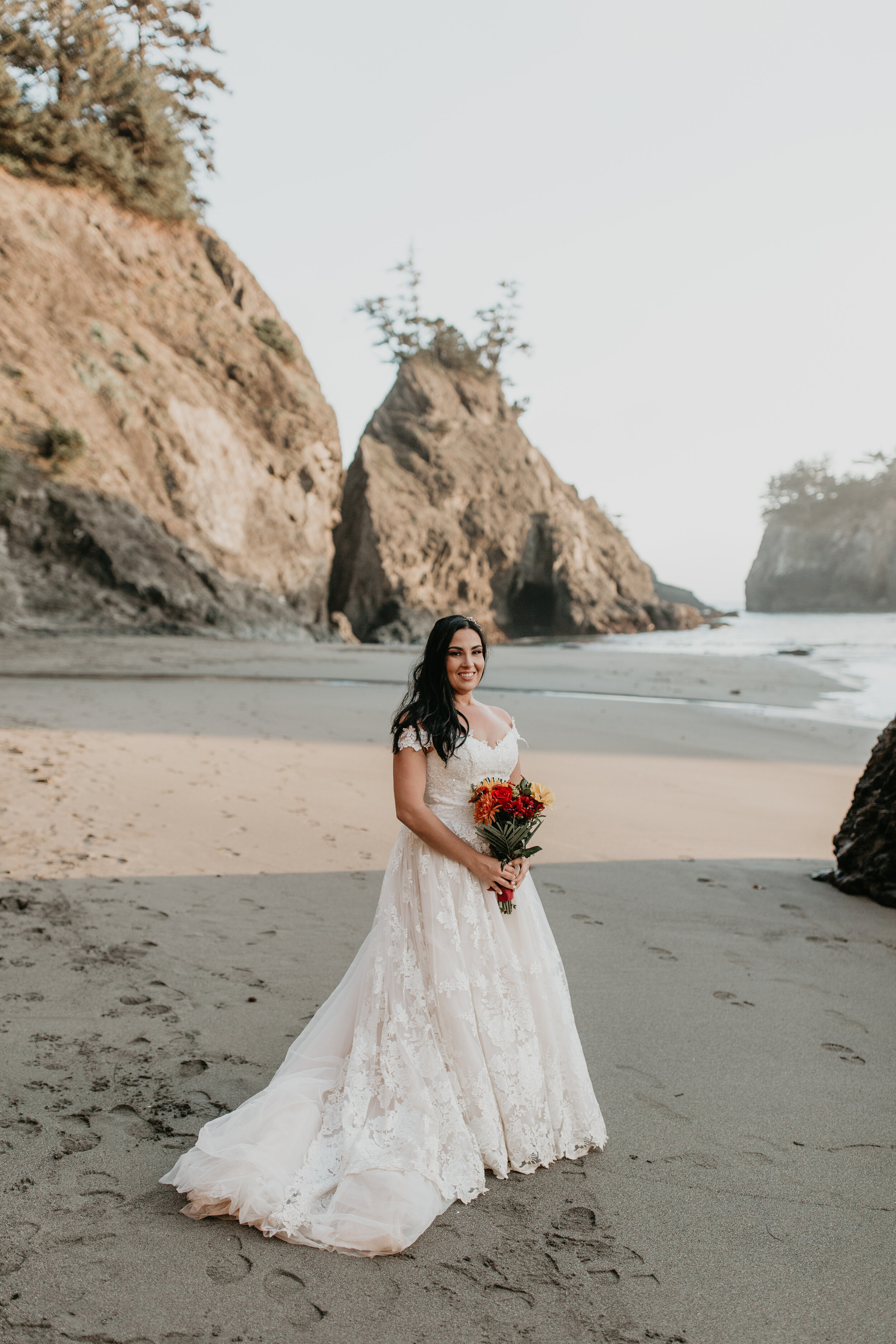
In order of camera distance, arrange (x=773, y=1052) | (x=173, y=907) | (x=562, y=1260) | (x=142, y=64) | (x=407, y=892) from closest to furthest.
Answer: (x=562, y=1260)
(x=407, y=892)
(x=773, y=1052)
(x=173, y=907)
(x=142, y=64)

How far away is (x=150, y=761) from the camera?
297 inches

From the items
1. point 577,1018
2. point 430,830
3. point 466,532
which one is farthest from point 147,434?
point 430,830

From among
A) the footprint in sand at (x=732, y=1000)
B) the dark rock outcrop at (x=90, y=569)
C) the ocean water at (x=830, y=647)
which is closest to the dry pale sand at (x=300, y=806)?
the footprint in sand at (x=732, y=1000)

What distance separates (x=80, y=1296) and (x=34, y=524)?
20.2m

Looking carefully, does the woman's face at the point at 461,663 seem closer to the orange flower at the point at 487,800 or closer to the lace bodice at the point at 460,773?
the lace bodice at the point at 460,773

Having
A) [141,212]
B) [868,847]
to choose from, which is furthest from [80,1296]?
[141,212]

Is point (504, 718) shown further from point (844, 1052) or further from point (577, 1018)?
point (844, 1052)

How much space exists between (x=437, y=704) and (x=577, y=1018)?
5.46 feet

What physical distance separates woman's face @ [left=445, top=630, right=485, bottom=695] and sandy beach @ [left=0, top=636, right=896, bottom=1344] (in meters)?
1.49

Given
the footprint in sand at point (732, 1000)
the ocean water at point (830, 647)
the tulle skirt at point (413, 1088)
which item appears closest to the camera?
the tulle skirt at point (413, 1088)

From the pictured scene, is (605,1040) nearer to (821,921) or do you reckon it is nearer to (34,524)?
(821,921)

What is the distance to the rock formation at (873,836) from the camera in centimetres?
504

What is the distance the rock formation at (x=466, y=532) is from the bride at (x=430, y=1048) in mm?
31752

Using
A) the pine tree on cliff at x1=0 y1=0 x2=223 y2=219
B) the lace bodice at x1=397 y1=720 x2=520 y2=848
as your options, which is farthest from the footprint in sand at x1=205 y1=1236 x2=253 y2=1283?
the pine tree on cliff at x1=0 y1=0 x2=223 y2=219
